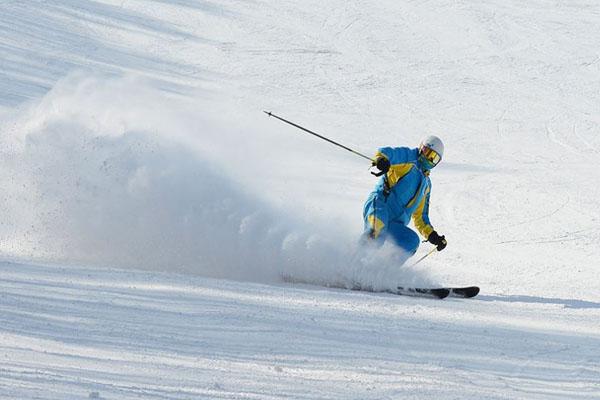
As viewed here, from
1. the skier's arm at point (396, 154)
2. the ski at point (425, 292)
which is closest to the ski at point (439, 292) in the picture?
the ski at point (425, 292)

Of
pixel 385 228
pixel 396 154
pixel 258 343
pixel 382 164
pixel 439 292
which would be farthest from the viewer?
pixel 385 228

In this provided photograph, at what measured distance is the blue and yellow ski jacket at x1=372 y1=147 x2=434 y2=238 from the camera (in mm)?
9375

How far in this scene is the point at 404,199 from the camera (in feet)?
31.0

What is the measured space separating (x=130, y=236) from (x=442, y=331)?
345cm

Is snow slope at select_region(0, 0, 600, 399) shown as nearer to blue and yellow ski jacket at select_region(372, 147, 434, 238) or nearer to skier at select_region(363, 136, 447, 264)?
skier at select_region(363, 136, 447, 264)

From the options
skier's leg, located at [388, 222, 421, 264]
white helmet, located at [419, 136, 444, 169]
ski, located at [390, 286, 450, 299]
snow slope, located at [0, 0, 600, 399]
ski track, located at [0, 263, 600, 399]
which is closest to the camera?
ski track, located at [0, 263, 600, 399]

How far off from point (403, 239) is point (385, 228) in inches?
7.6

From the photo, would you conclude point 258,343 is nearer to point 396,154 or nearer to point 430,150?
point 396,154

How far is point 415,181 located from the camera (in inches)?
371

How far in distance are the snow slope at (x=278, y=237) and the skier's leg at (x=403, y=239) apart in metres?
0.17

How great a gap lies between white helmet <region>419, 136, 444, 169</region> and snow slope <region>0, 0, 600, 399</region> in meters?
0.89

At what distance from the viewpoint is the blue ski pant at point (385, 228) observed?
9367 millimetres

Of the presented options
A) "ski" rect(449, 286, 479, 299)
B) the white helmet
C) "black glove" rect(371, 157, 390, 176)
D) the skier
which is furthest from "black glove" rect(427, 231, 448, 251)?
"black glove" rect(371, 157, 390, 176)

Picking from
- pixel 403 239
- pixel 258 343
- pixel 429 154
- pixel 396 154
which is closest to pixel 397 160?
pixel 396 154
